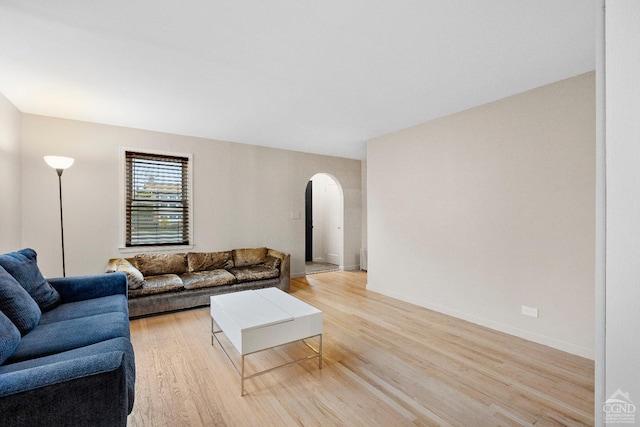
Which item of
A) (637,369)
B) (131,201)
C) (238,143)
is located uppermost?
(238,143)

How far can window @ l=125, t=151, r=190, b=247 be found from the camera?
418 centimetres

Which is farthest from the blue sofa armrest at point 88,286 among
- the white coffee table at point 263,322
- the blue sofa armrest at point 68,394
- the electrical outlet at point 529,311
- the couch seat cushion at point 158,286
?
the electrical outlet at point 529,311

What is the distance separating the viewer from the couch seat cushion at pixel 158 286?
3469 mm

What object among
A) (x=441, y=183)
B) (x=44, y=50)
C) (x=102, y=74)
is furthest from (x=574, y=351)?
(x=44, y=50)

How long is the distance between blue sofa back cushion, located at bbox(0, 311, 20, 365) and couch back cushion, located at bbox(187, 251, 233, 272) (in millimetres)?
2791

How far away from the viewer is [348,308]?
385 centimetres

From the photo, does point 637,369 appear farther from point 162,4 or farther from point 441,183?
point 441,183

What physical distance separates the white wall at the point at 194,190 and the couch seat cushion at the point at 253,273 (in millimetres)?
612

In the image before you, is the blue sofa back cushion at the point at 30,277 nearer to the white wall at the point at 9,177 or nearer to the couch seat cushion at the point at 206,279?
the white wall at the point at 9,177

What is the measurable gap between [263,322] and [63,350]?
1.16m

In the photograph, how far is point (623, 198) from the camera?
75cm

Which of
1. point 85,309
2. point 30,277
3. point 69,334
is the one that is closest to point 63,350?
point 69,334

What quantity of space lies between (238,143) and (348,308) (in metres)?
3.26

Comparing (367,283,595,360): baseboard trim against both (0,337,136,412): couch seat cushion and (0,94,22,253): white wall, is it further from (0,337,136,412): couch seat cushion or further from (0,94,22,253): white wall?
(0,94,22,253): white wall
